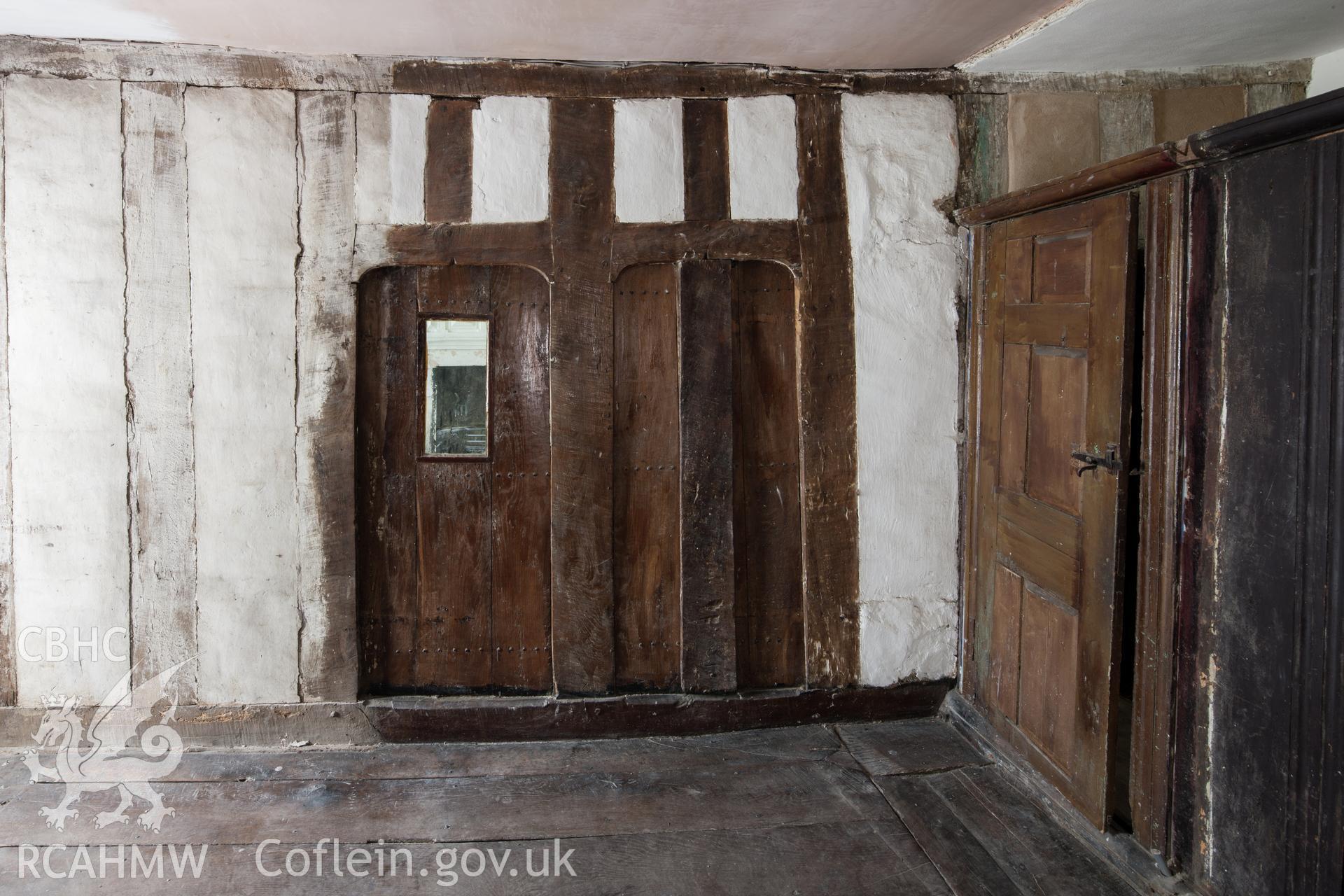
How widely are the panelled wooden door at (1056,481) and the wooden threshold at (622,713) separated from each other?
506 mm

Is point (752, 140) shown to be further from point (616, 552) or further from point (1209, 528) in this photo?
point (1209, 528)

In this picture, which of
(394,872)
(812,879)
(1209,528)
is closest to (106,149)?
(394,872)

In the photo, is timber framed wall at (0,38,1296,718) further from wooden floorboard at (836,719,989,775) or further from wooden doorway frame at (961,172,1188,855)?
wooden doorway frame at (961,172,1188,855)

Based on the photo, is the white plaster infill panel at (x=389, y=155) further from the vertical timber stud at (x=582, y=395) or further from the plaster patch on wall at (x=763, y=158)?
the plaster patch on wall at (x=763, y=158)

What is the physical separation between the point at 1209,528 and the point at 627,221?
2050 millimetres

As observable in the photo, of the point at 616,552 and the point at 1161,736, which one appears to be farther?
the point at 616,552

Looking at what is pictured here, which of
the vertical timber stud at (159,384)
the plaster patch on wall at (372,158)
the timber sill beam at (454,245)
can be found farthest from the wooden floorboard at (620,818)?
the plaster patch on wall at (372,158)

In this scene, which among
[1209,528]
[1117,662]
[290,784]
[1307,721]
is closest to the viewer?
[1307,721]

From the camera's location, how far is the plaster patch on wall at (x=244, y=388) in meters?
2.80

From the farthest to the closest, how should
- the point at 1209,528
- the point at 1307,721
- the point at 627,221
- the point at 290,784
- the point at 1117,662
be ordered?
the point at 627,221
the point at 290,784
the point at 1117,662
the point at 1209,528
the point at 1307,721

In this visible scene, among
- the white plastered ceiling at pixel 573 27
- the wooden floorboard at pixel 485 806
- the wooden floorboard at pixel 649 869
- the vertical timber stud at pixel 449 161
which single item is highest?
the white plastered ceiling at pixel 573 27

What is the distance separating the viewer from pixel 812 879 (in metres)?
2.22

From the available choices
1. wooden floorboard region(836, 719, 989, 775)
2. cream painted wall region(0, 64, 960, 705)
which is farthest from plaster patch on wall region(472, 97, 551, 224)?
wooden floorboard region(836, 719, 989, 775)

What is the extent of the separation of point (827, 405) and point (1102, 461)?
1029 mm
